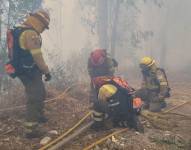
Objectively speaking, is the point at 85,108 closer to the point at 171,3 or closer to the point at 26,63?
the point at 26,63

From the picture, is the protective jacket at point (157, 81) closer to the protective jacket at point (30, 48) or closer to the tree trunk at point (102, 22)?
the protective jacket at point (30, 48)

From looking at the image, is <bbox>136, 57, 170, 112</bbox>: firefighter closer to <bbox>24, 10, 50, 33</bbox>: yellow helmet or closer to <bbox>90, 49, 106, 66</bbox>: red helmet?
<bbox>90, 49, 106, 66</bbox>: red helmet

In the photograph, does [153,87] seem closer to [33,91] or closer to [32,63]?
[33,91]

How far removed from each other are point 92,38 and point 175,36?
752 cm

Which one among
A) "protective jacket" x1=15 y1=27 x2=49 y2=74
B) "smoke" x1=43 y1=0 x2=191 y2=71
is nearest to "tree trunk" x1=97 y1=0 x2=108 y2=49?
"smoke" x1=43 y1=0 x2=191 y2=71

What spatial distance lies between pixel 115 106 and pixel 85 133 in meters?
0.76

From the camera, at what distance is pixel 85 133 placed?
A: 7062mm

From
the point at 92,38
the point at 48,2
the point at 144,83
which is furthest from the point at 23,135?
the point at 48,2

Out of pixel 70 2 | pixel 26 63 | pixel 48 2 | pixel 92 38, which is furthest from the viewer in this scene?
pixel 70 2

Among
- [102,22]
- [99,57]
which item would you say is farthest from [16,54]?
[102,22]

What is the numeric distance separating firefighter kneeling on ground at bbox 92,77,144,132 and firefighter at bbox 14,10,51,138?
1.04 m

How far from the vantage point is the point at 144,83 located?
988cm

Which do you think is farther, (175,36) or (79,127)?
(175,36)

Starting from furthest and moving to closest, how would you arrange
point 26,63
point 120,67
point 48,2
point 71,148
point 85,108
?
point 48,2 < point 120,67 < point 85,108 < point 26,63 < point 71,148
